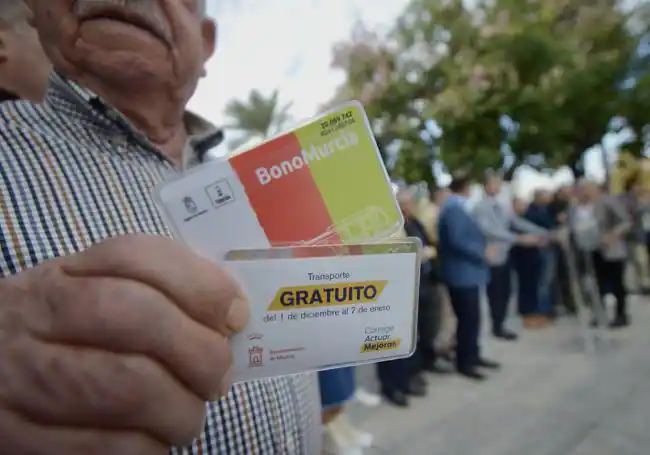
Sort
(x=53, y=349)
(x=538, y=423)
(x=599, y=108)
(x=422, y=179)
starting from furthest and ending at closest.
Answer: (x=599, y=108) < (x=422, y=179) < (x=538, y=423) < (x=53, y=349)

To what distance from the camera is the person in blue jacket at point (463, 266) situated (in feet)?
9.23

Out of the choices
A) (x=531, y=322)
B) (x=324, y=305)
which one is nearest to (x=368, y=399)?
(x=531, y=322)

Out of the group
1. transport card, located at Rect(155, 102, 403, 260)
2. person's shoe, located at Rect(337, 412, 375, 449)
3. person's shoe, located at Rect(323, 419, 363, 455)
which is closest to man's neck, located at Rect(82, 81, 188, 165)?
transport card, located at Rect(155, 102, 403, 260)

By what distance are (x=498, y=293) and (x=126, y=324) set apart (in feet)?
13.0

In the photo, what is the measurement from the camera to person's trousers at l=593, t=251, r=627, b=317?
4.04 m

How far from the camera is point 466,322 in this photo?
10.2 feet

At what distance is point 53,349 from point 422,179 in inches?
237

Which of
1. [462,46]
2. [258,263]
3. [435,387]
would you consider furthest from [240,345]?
[462,46]

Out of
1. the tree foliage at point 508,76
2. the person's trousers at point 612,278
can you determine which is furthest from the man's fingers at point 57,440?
the tree foliage at point 508,76

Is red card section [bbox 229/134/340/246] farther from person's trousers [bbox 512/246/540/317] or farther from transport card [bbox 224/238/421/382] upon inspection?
person's trousers [bbox 512/246/540/317]

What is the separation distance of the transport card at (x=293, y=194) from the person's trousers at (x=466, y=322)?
2670 millimetres

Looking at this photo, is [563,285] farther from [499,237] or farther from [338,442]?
[338,442]

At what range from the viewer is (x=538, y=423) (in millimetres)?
2488

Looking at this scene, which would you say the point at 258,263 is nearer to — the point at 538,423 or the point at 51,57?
the point at 51,57
